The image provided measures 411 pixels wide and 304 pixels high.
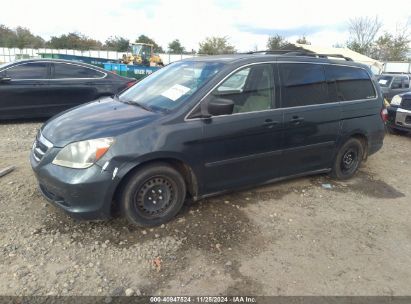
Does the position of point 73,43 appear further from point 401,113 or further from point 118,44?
point 401,113

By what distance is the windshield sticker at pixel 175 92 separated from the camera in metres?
3.95

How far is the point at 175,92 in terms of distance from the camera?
404 centimetres

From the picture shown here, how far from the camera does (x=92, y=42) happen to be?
73000mm

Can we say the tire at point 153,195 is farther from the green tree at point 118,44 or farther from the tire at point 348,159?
the green tree at point 118,44

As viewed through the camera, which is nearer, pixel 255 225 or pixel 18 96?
pixel 255 225

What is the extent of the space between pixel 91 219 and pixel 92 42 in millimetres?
76288

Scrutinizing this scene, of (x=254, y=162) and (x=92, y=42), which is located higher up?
(x=92, y=42)

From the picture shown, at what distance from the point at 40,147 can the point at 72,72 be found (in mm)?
5292

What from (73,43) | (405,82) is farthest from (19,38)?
(405,82)

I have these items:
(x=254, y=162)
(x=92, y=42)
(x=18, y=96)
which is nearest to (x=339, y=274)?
(x=254, y=162)

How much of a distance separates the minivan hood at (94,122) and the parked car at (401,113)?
7.45m

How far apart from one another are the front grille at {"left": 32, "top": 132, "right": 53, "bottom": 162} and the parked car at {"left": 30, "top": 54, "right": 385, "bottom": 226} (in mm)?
13

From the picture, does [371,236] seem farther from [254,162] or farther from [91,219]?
[91,219]

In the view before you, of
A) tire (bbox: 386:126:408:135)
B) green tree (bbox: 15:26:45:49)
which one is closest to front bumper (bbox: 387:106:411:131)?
tire (bbox: 386:126:408:135)
